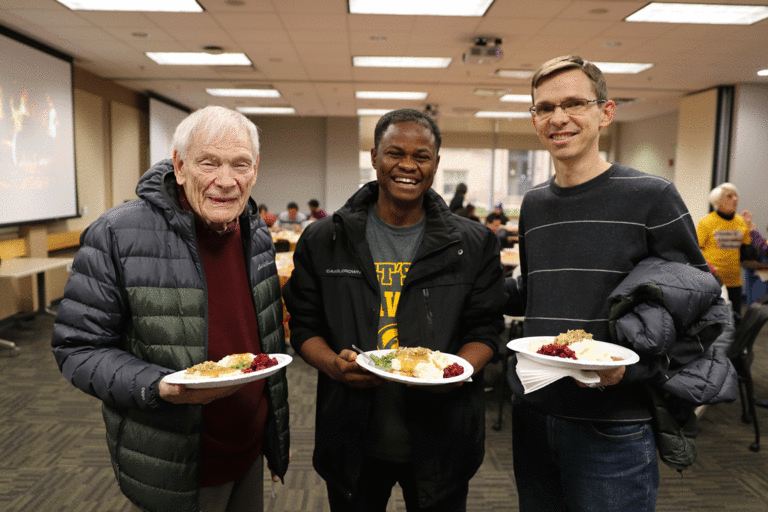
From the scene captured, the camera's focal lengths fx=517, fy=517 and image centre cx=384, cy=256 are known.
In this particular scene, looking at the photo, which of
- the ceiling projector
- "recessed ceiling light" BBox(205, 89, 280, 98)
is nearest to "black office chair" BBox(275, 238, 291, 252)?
the ceiling projector

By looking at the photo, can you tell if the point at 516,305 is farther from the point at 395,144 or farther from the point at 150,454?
the point at 150,454

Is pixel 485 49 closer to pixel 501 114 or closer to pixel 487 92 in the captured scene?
pixel 487 92

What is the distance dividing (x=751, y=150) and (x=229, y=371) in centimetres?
1016

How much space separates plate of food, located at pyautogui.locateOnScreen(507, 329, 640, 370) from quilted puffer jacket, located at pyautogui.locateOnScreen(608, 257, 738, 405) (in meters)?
0.04

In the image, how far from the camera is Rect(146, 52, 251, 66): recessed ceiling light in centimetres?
720

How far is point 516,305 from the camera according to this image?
1739mm

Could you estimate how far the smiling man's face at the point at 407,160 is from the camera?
1.45 metres

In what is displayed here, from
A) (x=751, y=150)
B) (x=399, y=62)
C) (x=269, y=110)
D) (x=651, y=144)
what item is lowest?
(x=751, y=150)

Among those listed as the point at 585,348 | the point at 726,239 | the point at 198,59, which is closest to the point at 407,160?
the point at 585,348

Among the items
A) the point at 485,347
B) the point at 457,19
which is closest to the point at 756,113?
the point at 457,19

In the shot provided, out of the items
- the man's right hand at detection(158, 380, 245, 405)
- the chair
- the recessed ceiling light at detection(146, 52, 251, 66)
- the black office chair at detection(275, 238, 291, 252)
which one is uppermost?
the recessed ceiling light at detection(146, 52, 251, 66)

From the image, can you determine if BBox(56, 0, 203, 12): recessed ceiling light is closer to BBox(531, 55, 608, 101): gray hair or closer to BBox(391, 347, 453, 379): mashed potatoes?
BBox(531, 55, 608, 101): gray hair

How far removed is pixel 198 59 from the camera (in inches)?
293

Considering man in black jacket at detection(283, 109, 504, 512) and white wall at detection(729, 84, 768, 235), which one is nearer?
man in black jacket at detection(283, 109, 504, 512)
